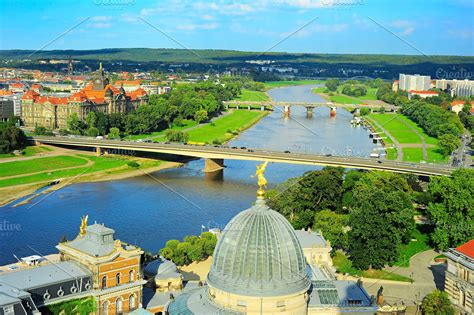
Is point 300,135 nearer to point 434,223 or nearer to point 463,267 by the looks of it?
point 434,223

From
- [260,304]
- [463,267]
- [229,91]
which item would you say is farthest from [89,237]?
[229,91]

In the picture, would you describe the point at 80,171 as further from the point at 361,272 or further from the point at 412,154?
the point at 361,272

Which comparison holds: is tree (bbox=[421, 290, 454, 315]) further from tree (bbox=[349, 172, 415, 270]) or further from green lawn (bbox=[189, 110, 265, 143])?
green lawn (bbox=[189, 110, 265, 143])

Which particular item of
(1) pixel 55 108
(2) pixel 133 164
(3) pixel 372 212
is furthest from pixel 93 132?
(3) pixel 372 212

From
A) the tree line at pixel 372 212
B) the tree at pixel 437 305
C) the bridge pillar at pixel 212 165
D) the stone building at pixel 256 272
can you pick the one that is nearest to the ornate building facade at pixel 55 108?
the bridge pillar at pixel 212 165

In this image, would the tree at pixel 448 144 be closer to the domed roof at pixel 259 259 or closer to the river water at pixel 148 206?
the river water at pixel 148 206

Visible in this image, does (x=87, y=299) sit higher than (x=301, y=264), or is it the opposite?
(x=301, y=264)
